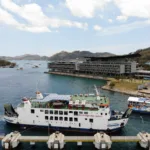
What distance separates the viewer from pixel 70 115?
42.4 meters

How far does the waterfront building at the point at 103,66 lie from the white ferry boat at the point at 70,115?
3711 inches

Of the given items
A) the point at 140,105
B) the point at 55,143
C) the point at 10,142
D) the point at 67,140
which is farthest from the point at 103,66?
the point at 10,142

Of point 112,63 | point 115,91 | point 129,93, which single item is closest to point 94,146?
point 129,93

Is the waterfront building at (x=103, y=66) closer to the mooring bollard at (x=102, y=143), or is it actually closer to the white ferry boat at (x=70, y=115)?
the white ferry boat at (x=70, y=115)

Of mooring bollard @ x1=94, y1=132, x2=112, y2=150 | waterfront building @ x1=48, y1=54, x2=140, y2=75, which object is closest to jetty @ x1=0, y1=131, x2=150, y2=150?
mooring bollard @ x1=94, y1=132, x2=112, y2=150

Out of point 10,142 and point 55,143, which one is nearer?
point 55,143

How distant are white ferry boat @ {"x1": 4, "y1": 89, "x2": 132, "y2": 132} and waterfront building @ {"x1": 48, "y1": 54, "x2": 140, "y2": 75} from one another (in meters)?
94.3

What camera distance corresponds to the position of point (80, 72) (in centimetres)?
16275

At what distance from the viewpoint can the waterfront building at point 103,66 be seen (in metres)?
136

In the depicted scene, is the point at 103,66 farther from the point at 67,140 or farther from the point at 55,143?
the point at 55,143

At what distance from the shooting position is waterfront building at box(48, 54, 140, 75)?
5351 inches

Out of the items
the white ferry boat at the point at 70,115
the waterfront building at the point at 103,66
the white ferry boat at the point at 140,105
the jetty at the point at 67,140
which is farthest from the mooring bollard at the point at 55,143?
the waterfront building at the point at 103,66

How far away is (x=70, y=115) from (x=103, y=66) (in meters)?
107

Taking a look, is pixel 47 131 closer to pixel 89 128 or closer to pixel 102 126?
pixel 89 128
